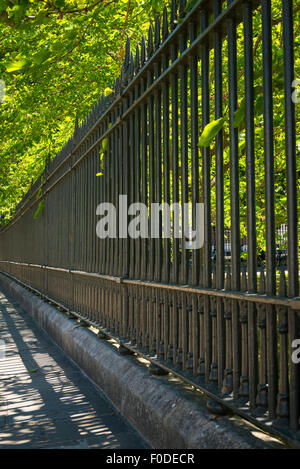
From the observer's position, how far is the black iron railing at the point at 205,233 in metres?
2.92

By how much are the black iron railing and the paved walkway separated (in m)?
0.60

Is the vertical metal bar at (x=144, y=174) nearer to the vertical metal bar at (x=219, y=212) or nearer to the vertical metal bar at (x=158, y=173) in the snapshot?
the vertical metal bar at (x=158, y=173)

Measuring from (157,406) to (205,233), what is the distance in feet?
4.11

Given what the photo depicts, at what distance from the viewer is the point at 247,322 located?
125 inches

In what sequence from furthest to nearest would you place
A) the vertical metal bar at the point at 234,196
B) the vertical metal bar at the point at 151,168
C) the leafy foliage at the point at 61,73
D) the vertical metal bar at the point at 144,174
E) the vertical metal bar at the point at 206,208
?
the leafy foliage at the point at 61,73 < the vertical metal bar at the point at 144,174 < the vertical metal bar at the point at 151,168 < the vertical metal bar at the point at 206,208 < the vertical metal bar at the point at 234,196

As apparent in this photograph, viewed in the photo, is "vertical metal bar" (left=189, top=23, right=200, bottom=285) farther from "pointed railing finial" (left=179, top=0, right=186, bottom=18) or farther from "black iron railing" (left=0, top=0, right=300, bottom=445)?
"pointed railing finial" (left=179, top=0, right=186, bottom=18)

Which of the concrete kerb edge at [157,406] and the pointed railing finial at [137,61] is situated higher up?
the pointed railing finial at [137,61]

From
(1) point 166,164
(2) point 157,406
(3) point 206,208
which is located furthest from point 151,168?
(2) point 157,406

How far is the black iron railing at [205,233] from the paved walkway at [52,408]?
60 centimetres

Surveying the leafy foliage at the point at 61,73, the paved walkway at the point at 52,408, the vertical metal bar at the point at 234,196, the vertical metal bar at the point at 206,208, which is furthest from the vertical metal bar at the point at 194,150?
the leafy foliage at the point at 61,73

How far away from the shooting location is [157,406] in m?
3.99

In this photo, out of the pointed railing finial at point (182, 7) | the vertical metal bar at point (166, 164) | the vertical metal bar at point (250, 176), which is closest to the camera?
→ the vertical metal bar at point (250, 176)

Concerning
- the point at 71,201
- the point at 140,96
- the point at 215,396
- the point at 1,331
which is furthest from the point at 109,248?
the point at 1,331

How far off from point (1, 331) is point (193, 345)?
6960 millimetres
